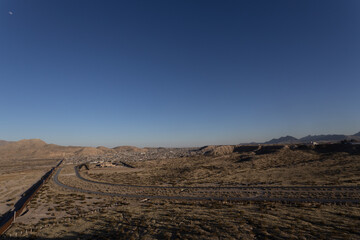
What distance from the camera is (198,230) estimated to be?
15.9 m

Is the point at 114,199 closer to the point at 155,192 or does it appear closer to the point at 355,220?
the point at 155,192

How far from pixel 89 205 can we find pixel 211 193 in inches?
796

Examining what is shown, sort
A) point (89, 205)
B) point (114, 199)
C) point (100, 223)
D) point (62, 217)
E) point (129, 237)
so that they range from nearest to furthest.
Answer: point (129, 237) → point (100, 223) → point (62, 217) → point (89, 205) → point (114, 199)

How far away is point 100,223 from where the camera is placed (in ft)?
63.2

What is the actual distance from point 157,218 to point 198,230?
236 inches

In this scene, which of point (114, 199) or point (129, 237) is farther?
point (114, 199)

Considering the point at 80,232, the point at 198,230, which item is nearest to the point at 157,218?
the point at 198,230

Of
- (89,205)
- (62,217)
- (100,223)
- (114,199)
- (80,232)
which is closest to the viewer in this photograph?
(80,232)

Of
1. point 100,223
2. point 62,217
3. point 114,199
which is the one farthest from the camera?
point 114,199

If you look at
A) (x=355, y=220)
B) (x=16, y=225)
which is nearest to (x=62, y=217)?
(x=16, y=225)

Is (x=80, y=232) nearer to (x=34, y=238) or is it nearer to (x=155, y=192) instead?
(x=34, y=238)

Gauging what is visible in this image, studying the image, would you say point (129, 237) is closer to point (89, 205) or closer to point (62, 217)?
point (62, 217)

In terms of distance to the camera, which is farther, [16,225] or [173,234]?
[16,225]

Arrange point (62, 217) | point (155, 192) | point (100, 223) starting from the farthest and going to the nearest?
point (155, 192)
point (62, 217)
point (100, 223)
